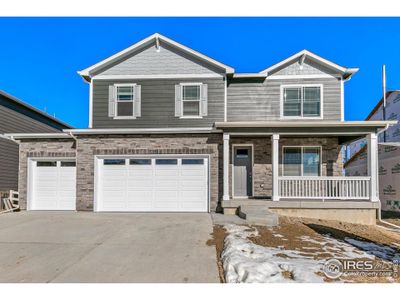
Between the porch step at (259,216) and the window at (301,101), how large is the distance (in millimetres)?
4566

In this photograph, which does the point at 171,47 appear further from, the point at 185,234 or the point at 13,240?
the point at 13,240

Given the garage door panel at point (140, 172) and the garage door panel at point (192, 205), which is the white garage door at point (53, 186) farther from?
the garage door panel at point (192, 205)

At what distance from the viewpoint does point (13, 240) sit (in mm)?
5684

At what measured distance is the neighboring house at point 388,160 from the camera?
38.7 ft

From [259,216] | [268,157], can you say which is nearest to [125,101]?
[268,157]

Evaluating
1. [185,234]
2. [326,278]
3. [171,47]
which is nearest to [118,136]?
[171,47]

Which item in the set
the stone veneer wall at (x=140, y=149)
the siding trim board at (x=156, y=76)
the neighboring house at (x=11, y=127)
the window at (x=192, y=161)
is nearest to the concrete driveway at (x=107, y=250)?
the stone veneer wall at (x=140, y=149)

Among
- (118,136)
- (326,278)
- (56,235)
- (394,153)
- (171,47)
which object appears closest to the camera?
(326,278)

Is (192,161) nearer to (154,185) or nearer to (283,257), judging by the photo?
(154,185)

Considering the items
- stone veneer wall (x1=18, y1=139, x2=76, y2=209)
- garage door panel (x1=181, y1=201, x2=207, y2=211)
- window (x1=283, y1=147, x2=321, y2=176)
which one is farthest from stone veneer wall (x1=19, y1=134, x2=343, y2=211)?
garage door panel (x1=181, y1=201, x2=207, y2=211)

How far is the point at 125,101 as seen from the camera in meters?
10.1

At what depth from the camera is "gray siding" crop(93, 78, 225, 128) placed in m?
9.94

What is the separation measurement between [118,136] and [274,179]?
20.4 feet

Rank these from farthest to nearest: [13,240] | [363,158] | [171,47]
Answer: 1. [363,158]
2. [171,47]
3. [13,240]
